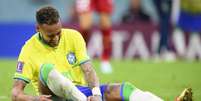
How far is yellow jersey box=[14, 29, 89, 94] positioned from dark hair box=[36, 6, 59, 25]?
0.34 metres

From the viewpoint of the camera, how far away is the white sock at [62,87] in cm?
706

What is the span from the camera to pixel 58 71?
718cm

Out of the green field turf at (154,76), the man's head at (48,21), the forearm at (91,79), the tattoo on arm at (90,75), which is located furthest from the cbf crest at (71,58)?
the green field turf at (154,76)

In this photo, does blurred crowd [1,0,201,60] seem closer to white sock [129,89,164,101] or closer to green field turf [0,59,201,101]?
green field turf [0,59,201,101]

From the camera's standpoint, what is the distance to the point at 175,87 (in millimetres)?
11414

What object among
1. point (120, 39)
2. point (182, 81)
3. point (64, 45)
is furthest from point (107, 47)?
point (64, 45)

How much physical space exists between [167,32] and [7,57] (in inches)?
179

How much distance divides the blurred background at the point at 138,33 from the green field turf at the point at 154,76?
0.02m

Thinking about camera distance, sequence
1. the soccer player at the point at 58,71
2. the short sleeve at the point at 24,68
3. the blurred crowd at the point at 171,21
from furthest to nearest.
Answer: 1. the blurred crowd at the point at 171,21
2. the short sleeve at the point at 24,68
3. the soccer player at the point at 58,71

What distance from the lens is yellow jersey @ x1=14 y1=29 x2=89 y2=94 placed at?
7457mm

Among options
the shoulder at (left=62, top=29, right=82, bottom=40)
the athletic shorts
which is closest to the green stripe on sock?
the shoulder at (left=62, top=29, right=82, bottom=40)

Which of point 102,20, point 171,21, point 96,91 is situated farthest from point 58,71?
point 171,21

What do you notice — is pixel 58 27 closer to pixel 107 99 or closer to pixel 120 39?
pixel 107 99

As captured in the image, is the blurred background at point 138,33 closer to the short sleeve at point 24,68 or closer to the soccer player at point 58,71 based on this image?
the soccer player at point 58,71
